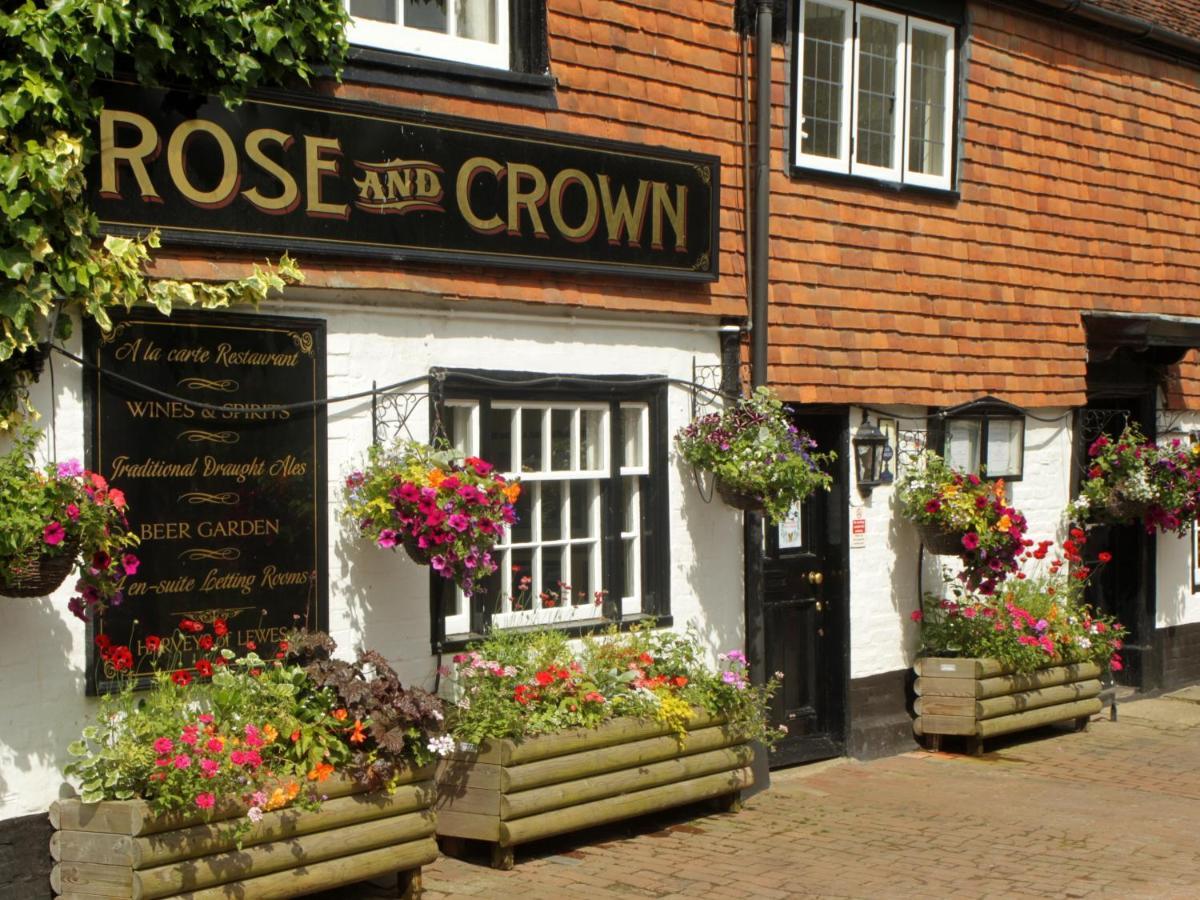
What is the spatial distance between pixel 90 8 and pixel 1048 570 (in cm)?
847

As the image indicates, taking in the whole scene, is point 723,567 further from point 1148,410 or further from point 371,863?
point 1148,410

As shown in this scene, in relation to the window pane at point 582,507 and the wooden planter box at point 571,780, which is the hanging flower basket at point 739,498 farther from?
the wooden planter box at point 571,780

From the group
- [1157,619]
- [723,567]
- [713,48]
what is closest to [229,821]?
[723,567]

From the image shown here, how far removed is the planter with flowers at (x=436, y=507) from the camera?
24.5ft

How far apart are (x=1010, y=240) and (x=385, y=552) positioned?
611 cm

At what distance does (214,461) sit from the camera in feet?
24.2

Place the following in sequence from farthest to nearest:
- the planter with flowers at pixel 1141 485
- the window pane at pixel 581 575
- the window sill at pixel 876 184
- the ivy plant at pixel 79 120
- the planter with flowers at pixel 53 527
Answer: the planter with flowers at pixel 1141 485 → the window sill at pixel 876 184 → the window pane at pixel 581 575 → the ivy plant at pixel 79 120 → the planter with flowers at pixel 53 527

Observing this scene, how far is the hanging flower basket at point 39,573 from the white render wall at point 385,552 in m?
0.39

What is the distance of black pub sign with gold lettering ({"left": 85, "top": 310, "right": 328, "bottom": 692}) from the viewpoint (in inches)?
277

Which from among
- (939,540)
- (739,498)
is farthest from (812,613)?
(739,498)

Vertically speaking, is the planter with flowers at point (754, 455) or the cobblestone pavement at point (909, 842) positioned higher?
the planter with flowers at point (754, 455)

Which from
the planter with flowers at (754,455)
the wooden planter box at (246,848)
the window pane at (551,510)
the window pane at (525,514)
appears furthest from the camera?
the planter with flowers at (754,455)

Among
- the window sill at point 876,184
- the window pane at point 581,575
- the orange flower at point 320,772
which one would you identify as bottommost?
the orange flower at point 320,772

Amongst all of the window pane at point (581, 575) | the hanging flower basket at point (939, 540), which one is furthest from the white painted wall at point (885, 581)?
the window pane at point (581, 575)
